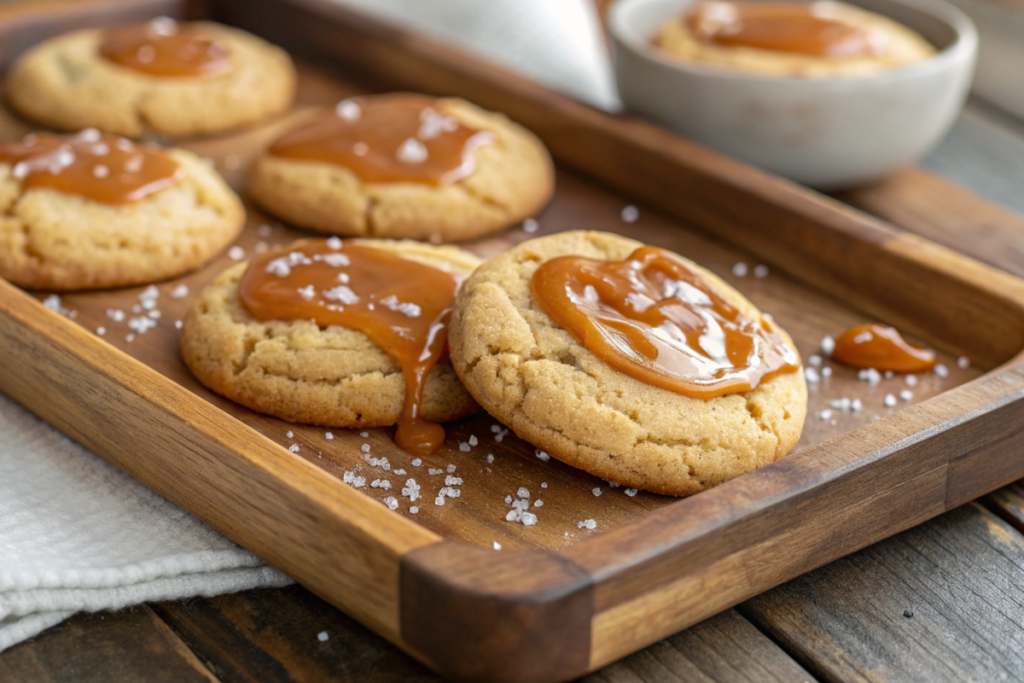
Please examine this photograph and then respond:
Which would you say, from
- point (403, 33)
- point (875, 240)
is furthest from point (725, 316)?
point (403, 33)

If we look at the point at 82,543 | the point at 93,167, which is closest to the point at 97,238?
the point at 93,167

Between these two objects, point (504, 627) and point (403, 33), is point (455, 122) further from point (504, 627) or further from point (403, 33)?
point (504, 627)

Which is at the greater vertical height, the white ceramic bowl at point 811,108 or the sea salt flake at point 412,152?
the white ceramic bowl at point 811,108

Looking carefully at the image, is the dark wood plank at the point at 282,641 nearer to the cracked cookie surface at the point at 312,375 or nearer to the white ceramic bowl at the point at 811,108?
the cracked cookie surface at the point at 312,375

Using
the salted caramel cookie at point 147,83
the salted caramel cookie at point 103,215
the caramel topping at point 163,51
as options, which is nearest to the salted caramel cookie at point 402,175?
the salted caramel cookie at point 103,215

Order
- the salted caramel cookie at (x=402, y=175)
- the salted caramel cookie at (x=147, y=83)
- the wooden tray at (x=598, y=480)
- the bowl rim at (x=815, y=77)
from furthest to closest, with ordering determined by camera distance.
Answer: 1. the salted caramel cookie at (x=147, y=83)
2. the bowl rim at (x=815, y=77)
3. the salted caramel cookie at (x=402, y=175)
4. the wooden tray at (x=598, y=480)

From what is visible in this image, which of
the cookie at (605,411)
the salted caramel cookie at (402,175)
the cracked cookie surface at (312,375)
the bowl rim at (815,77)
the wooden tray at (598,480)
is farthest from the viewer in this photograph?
the bowl rim at (815,77)

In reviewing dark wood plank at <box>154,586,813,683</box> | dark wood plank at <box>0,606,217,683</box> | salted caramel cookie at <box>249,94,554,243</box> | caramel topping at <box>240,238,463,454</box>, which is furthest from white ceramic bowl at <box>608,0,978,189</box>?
dark wood plank at <box>0,606,217,683</box>

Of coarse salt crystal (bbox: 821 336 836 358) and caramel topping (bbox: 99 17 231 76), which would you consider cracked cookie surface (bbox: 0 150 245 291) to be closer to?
caramel topping (bbox: 99 17 231 76)
